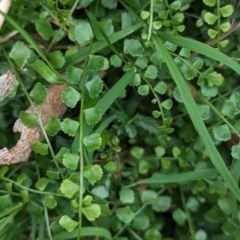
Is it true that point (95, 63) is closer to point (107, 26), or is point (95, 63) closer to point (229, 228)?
point (107, 26)

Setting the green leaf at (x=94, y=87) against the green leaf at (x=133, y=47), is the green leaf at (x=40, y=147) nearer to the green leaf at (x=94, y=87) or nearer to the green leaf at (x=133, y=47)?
the green leaf at (x=94, y=87)

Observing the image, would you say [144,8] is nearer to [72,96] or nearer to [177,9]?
[177,9]

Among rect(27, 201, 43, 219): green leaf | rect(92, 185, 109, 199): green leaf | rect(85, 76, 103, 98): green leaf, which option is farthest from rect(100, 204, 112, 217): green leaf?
rect(85, 76, 103, 98): green leaf

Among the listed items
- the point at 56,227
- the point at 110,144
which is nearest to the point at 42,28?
the point at 110,144

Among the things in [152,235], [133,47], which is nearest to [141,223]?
[152,235]

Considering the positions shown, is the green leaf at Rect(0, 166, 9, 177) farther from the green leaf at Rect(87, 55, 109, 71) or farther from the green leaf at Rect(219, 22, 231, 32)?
the green leaf at Rect(219, 22, 231, 32)
